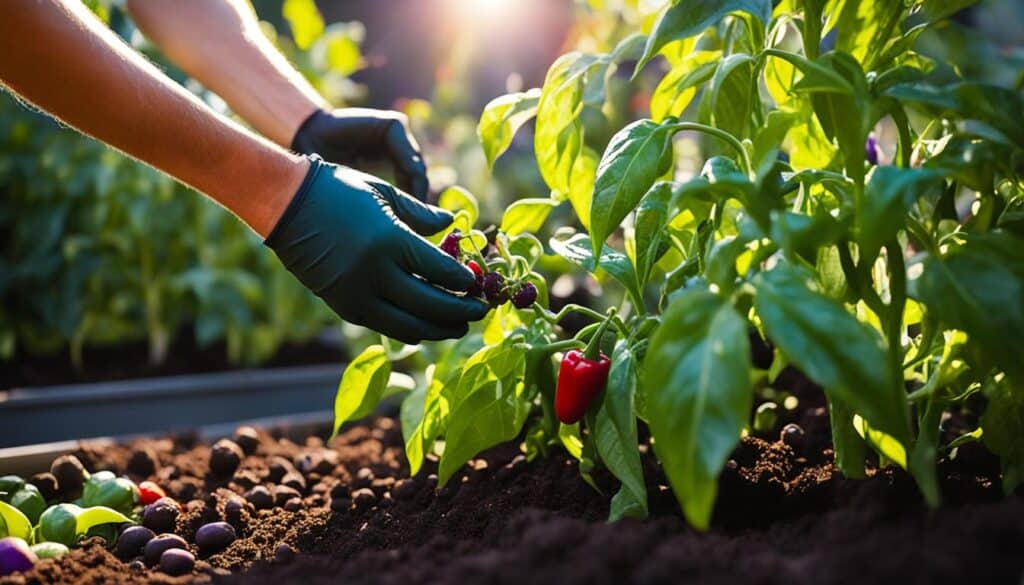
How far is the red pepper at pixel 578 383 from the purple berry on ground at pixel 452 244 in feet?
0.84

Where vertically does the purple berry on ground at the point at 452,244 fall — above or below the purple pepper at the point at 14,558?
above

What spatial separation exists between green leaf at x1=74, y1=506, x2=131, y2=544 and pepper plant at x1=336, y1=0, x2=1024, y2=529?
42 centimetres

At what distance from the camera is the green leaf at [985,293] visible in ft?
3.27

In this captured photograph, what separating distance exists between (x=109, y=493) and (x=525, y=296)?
87cm

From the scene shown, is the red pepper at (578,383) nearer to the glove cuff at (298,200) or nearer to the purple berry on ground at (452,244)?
the purple berry on ground at (452,244)

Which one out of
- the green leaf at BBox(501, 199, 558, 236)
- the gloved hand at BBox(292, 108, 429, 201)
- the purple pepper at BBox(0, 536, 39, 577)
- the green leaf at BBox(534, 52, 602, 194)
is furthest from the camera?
the gloved hand at BBox(292, 108, 429, 201)

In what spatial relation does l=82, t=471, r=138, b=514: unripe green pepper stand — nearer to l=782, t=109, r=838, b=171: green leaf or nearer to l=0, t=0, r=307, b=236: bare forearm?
l=0, t=0, r=307, b=236: bare forearm

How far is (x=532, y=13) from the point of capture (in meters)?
4.10

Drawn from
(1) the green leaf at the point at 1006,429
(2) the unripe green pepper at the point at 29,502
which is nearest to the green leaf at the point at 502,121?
(1) the green leaf at the point at 1006,429

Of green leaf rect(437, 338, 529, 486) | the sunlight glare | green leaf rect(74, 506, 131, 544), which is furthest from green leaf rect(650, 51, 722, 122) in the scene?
the sunlight glare

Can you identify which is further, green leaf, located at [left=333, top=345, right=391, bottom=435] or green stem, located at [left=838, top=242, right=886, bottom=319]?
green leaf, located at [left=333, top=345, right=391, bottom=435]

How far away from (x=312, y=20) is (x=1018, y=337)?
3.16 meters

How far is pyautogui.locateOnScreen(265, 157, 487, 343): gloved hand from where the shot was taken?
1385mm

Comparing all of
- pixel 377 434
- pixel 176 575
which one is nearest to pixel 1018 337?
pixel 176 575
